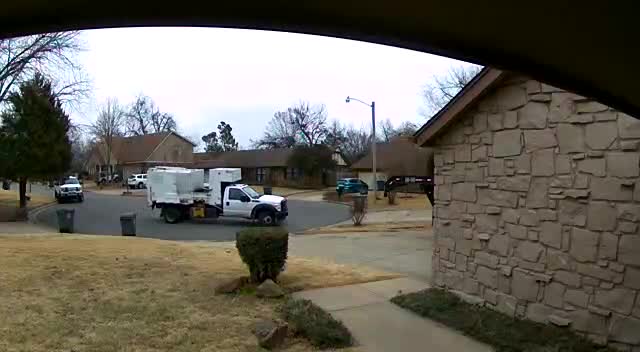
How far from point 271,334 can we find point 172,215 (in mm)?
22860

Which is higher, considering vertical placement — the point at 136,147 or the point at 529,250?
the point at 136,147

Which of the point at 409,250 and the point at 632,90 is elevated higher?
the point at 632,90

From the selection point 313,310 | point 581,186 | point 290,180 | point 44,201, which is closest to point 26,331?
point 313,310

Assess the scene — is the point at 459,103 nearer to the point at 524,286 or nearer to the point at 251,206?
the point at 524,286

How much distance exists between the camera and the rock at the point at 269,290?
8.91m

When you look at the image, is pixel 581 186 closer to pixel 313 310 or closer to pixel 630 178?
pixel 630 178

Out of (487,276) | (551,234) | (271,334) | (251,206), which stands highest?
(551,234)

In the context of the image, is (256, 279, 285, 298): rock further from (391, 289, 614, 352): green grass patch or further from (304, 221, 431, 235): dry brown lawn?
(304, 221, 431, 235): dry brown lawn

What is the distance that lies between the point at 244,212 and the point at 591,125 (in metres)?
21.6

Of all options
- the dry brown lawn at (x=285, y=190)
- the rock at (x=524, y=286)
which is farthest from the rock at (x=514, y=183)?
the dry brown lawn at (x=285, y=190)

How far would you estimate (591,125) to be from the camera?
6.68 metres

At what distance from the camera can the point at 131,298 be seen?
888cm

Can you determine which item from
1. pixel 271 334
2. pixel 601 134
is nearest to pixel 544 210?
pixel 601 134

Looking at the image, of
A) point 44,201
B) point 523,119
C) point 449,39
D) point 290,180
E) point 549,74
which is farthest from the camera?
point 290,180
